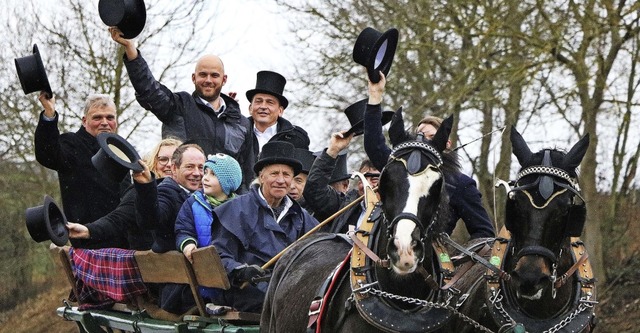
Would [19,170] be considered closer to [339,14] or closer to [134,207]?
[339,14]

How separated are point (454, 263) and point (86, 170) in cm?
350

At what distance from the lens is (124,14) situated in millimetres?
8383

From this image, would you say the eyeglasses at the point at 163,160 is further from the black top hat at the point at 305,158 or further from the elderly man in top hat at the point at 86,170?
the black top hat at the point at 305,158

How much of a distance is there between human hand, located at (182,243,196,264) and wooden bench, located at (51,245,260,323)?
29 mm

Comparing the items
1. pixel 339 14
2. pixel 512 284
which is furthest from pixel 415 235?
pixel 339 14

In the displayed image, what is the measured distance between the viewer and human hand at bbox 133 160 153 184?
778 cm

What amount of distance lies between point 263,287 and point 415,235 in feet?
8.71

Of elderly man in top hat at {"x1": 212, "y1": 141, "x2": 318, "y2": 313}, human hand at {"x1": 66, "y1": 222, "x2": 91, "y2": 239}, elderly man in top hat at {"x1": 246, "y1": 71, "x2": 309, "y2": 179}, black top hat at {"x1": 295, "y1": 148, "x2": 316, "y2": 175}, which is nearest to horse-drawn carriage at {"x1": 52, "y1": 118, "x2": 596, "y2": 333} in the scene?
elderly man in top hat at {"x1": 212, "y1": 141, "x2": 318, "y2": 313}

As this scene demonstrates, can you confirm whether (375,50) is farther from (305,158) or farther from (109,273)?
(109,273)

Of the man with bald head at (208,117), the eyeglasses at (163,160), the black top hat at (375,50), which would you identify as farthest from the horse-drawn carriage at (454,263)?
the man with bald head at (208,117)

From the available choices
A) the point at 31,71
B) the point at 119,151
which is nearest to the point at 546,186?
the point at 119,151

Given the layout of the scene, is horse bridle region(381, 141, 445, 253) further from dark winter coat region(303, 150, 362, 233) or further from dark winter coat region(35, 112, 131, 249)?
dark winter coat region(35, 112, 131, 249)

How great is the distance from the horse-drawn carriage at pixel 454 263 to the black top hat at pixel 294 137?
110 inches

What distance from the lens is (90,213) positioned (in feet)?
30.5
